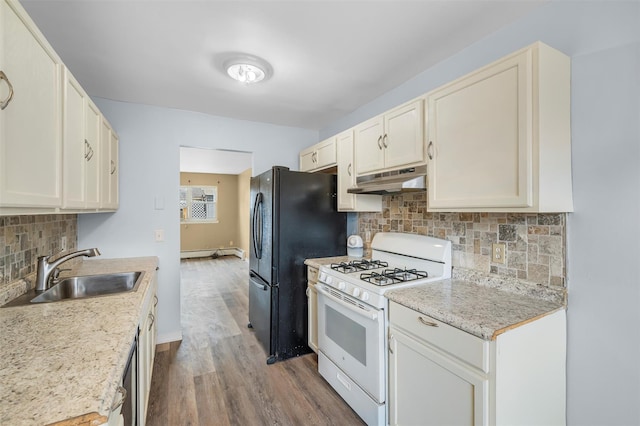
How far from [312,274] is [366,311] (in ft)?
2.86

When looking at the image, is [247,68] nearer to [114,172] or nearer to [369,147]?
[369,147]

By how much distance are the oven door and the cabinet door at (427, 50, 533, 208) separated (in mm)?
812

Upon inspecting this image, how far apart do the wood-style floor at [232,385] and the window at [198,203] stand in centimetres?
506

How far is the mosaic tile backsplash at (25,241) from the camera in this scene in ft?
4.81

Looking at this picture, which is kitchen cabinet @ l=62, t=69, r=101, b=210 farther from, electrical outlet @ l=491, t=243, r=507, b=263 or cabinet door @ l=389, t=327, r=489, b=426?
electrical outlet @ l=491, t=243, r=507, b=263

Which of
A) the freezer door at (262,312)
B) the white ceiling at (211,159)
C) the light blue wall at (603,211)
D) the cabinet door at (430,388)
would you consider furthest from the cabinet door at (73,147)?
the white ceiling at (211,159)

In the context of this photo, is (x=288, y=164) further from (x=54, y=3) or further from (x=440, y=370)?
(x=440, y=370)

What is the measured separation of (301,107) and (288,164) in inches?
32.3

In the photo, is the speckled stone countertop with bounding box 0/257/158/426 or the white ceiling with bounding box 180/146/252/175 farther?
the white ceiling with bounding box 180/146/252/175

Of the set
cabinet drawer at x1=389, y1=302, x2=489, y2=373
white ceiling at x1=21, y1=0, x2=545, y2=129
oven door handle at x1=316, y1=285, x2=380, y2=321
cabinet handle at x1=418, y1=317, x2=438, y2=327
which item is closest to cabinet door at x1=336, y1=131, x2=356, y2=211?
white ceiling at x1=21, y1=0, x2=545, y2=129

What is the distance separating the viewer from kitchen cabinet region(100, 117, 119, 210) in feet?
6.73

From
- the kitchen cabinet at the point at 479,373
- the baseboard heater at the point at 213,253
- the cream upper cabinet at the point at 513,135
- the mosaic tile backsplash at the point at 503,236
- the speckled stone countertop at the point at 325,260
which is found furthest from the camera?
the baseboard heater at the point at 213,253

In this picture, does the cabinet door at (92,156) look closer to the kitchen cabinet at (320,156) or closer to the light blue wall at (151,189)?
the light blue wall at (151,189)

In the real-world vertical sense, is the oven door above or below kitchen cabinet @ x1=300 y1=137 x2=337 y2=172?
below
